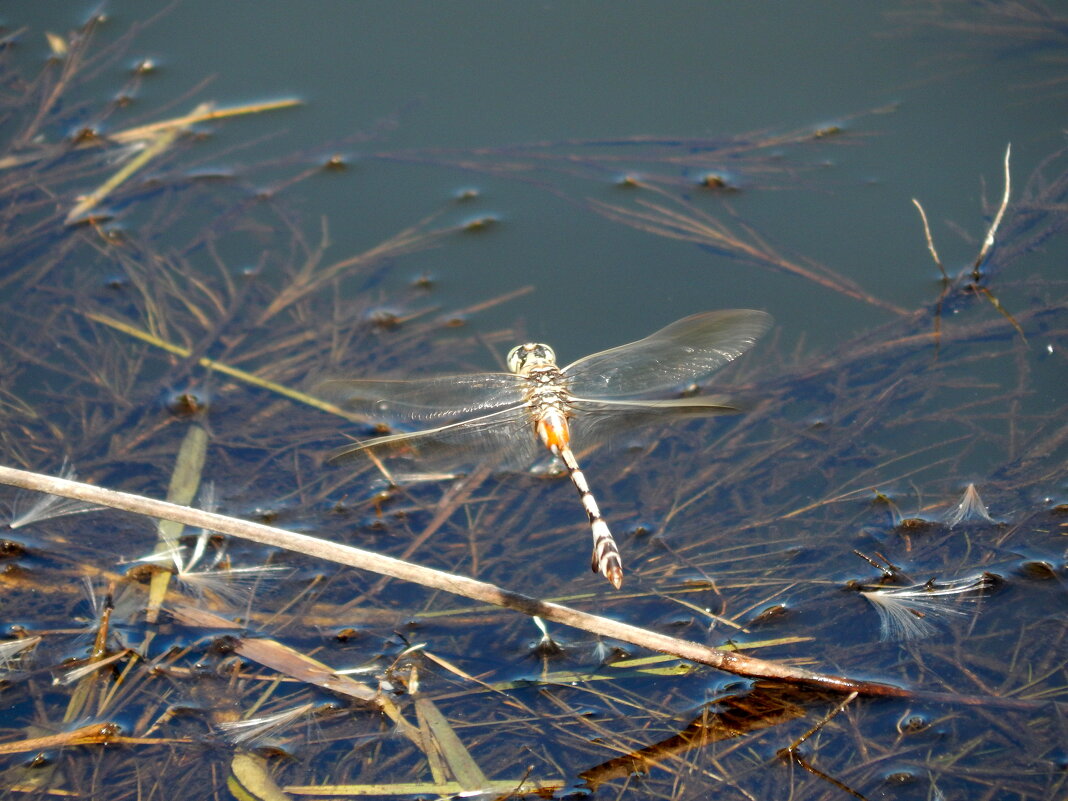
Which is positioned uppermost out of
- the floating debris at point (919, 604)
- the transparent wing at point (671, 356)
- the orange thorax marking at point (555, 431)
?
the transparent wing at point (671, 356)

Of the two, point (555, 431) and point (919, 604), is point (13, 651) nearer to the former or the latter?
point (555, 431)

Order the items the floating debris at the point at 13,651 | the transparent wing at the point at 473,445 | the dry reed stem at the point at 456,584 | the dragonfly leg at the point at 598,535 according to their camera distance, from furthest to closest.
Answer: the transparent wing at the point at 473,445 → the floating debris at the point at 13,651 → the dragonfly leg at the point at 598,535 → the dry reed stem at the point at 456,584

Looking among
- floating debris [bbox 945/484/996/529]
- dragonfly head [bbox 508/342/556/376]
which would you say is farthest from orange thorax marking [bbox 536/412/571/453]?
floating debris [bbox 945/484/996/529]

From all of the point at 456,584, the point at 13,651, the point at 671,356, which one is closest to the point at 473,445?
the point at 671,356

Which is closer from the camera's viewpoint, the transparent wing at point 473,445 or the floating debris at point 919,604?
the floating debris at point 919,604

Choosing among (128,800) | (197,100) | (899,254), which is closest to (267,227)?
(197,100)

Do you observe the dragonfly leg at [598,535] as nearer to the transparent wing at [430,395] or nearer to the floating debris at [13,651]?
the transparent wing at [430,395]

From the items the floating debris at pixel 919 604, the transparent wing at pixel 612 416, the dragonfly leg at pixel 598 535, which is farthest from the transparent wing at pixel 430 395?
the floating debris at pixel 919 604
